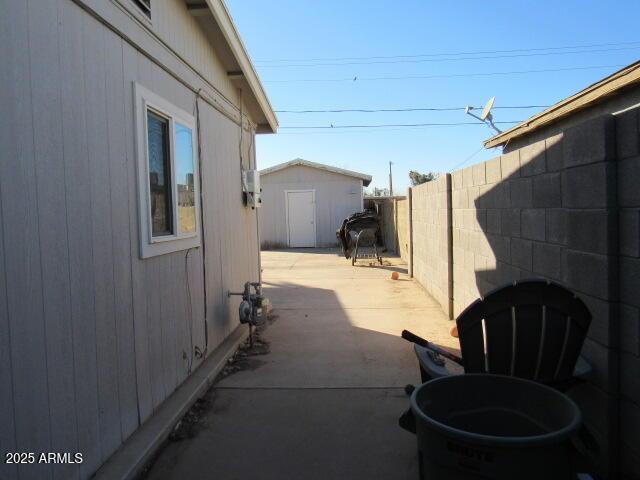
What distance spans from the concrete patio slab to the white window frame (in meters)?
1.31

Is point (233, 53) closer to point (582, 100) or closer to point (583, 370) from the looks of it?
point (583, 370)

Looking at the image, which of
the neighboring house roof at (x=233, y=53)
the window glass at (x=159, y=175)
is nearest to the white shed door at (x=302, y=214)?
the neighboring house roof at (x=233, y=53)

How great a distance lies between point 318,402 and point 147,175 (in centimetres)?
218

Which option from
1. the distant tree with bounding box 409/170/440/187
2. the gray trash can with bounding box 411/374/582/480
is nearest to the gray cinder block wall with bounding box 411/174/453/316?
the gray trash can with bounding box 411/374/582/480

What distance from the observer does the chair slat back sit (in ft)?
7.59

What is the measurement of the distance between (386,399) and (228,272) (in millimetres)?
2577

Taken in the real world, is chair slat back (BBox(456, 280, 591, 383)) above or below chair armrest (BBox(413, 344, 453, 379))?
above

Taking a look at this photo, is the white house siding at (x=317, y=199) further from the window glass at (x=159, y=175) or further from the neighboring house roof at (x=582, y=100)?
the window glass at (x=159, y=175)

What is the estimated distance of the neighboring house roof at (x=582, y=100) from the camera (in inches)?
245

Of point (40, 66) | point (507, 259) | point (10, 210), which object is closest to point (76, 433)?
point (10, 210)

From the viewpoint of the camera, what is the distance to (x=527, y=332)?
7.75 feet

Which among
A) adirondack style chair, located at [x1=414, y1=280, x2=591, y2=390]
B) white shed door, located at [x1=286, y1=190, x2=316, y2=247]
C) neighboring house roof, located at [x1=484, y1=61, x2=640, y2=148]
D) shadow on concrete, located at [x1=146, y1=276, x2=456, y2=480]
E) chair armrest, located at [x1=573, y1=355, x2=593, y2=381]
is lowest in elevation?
shadow on concrete, located at [x1=146, y1=276, x2=456, y2=480]

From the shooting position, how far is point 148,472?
3021mm

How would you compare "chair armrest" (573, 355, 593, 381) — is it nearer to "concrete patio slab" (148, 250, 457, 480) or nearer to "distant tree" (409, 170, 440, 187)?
"concrete patio slab" (148, 250, 457, 480)
